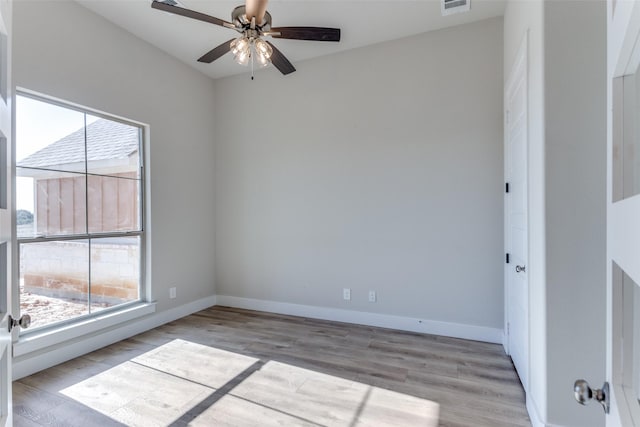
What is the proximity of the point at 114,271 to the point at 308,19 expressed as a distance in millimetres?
3226

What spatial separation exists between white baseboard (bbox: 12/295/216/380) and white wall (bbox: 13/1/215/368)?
13cm

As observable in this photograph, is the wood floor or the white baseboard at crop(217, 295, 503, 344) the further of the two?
the white baseboard at crop(217, 295, 503, 344)

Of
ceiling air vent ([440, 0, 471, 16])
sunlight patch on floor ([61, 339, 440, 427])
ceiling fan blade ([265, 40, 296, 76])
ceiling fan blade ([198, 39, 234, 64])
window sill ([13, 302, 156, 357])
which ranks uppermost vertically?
ceiling air vent ([440, 0, 471, 16])

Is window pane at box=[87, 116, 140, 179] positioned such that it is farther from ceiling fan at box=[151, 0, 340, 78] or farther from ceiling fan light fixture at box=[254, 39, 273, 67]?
ceiling fan light fixture at box=[254, 39, 273, 67]

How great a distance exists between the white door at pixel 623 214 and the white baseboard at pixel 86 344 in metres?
3.51

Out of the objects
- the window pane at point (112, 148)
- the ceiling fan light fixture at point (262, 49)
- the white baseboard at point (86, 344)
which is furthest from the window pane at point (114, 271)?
the ceiling fan light fixture at point (262, 49)

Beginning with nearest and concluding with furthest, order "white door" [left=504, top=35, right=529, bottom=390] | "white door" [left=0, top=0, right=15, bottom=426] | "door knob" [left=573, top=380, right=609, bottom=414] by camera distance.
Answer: "door knob" [left=573, top=380, right=609, bottom=414], "white door" [left=0, top=0, right=15, bottom=426], "white door" [left=504, top=35, right=529, bottom=390]

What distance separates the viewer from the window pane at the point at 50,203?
95.7 inches

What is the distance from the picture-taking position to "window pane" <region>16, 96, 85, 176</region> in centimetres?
242

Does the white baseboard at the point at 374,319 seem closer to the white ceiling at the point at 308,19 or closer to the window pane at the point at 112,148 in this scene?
the window pane at the point at 112,148

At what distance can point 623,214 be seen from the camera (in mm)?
607

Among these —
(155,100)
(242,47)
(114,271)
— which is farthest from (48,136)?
(242,47)

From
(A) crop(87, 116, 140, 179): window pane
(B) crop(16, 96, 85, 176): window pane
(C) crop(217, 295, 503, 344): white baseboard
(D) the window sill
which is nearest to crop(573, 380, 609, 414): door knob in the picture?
(C) crop(217, 295, 503, 344): white baseboard

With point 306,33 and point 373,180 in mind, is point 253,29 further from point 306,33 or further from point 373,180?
point 373,180
